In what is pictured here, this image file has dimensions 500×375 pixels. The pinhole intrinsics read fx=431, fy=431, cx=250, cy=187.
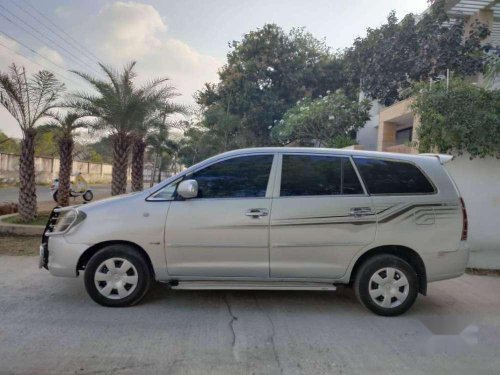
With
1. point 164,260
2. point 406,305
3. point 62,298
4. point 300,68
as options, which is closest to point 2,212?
point 62,298

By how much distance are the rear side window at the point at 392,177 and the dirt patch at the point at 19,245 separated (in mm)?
6013

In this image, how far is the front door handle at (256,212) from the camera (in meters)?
4.75

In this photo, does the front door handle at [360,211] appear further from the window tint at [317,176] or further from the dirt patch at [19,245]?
the dirt patch at [19,245]

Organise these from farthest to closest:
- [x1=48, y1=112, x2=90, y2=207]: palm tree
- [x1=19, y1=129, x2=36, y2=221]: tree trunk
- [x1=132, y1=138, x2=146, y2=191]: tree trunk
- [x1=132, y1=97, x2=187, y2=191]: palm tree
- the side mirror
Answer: [x1=132, y1=138, x2=146, y2=191]: tree trunk < [x1=132, y1=97, x2=187, y2=191]: palm tree < [x1=48, y1=112, x2=90, y2=207]: palm tree < [x1=19, y1=129, x2=36, y2=221]: tree trunk < the side mirror

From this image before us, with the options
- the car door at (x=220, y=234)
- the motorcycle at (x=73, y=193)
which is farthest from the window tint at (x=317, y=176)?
the motorcycle at (x=73, y=193)

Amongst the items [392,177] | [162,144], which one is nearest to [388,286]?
[392,177]

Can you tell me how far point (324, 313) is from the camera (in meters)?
4.93

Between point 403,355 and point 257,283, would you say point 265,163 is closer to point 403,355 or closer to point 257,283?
point 257,283

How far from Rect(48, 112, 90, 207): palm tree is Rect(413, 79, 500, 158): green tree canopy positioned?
9.45 m

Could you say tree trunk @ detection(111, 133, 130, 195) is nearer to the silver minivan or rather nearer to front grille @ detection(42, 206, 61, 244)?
front grille @ detection(42, 206, 61, 244)

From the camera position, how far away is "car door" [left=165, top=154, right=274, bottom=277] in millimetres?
4750

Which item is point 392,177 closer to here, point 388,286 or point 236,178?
point 388,286

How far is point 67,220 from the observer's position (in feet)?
16.3

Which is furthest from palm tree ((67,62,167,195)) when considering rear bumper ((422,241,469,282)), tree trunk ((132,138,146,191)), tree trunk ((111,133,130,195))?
rear bumper ((422,241,469,282))
